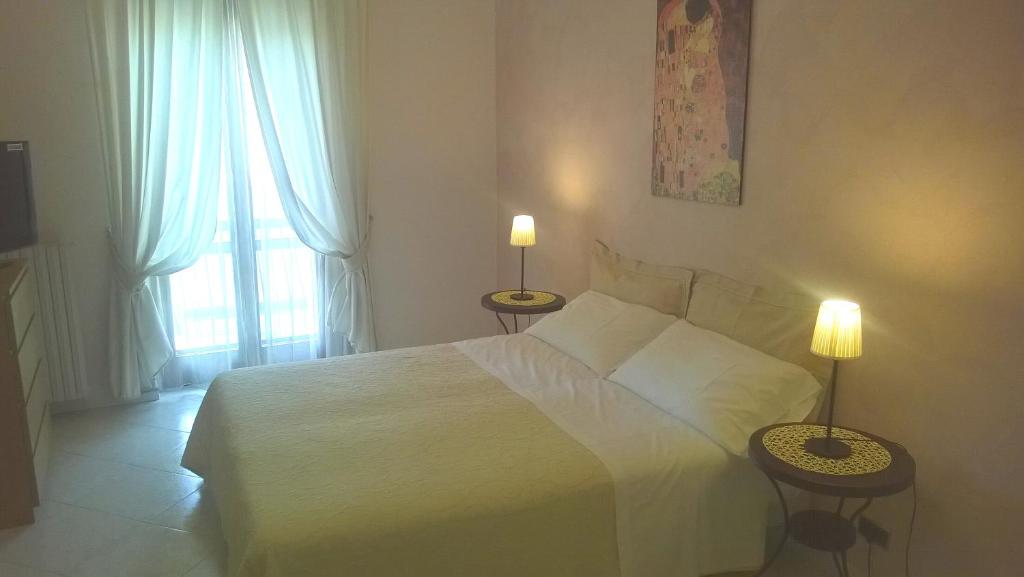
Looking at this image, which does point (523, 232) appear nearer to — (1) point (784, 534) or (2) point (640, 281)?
(2) point (640, 281)

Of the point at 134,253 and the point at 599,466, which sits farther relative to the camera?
the point at 134,253

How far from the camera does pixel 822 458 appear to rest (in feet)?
7.03

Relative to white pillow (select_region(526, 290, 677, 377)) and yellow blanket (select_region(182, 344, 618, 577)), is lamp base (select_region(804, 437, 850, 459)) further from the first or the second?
white pillow (select_region(526, 290, 677, 377))

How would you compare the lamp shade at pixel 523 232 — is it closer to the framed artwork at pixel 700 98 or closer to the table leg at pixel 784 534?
the framed artwork at pixel 700 98

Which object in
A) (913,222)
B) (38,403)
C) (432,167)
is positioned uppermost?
(432,167)

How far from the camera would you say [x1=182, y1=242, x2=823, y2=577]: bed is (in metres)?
1.99

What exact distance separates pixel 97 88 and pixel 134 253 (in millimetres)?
894

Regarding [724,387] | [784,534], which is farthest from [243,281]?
[784,534]

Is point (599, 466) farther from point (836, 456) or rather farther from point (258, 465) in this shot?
point (258, 465)

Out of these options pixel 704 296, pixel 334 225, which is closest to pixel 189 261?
pixel 334 225

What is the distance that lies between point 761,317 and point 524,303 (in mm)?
1557

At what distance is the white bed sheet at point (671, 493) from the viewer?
2.23m

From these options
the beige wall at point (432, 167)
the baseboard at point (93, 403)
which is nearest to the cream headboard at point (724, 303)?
the beige wall at point (432, 167)

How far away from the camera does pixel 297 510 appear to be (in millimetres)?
2014
